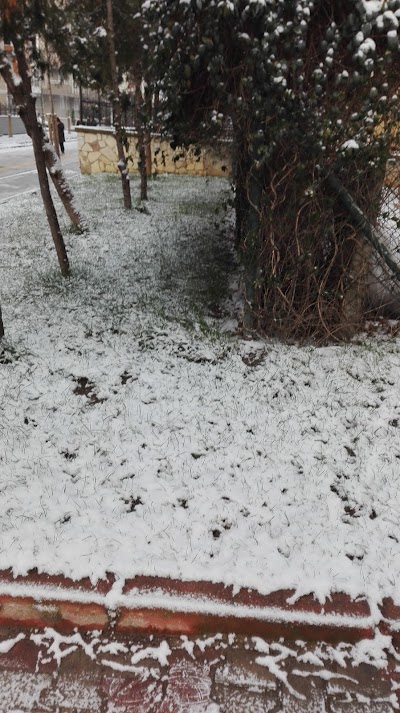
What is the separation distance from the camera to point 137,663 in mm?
1913

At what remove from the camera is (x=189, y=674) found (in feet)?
6.17

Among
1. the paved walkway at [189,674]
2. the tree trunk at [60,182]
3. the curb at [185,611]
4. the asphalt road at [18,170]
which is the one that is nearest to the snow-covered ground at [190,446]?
the curb at [185,611]

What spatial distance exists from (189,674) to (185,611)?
0.78 feet

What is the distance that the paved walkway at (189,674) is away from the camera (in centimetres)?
178

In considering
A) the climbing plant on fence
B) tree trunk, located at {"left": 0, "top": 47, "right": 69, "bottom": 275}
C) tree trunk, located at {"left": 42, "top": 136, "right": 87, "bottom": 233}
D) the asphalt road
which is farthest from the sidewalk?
the asphalt road

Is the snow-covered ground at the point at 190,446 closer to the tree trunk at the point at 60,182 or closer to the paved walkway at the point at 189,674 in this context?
the paved walkway at the point at 189,674

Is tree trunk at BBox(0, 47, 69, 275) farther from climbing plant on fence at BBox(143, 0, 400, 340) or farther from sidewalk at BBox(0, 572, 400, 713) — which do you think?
sidewalk at BBox(0, 572, 400, 713)

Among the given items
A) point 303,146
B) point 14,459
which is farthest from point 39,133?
point 14,459

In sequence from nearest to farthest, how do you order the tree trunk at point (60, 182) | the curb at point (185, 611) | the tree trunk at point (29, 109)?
the curb at point (185, 611) → the tree trunk at point (29, 109) → the tree trunk at point (60, 182)

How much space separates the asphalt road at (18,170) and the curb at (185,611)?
10.4 meters

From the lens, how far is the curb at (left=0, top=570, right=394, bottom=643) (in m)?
2.03

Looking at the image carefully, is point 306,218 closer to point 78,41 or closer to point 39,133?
point 39,133

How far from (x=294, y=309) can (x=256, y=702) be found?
9.71 ft

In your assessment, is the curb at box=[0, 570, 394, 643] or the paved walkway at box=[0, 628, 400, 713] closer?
the paved walkway at box=[0, 628, 400, 713]
